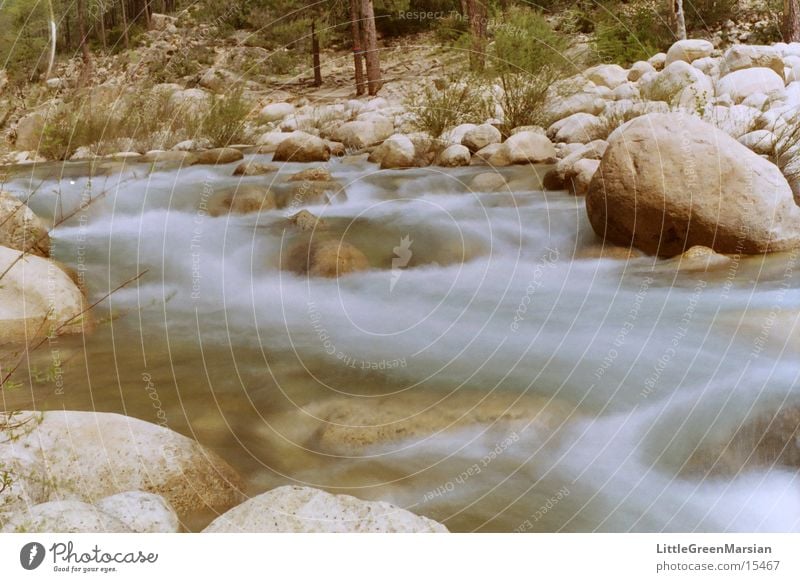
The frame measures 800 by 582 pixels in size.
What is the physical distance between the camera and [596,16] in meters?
3.31

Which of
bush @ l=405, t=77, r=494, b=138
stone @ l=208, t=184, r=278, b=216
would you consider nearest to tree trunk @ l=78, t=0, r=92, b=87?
stone @ l=208, t=184, r=278, b=216

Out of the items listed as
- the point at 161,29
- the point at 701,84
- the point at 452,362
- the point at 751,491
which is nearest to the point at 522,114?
the point at 701,84

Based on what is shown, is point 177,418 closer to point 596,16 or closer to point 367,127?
point 367,127

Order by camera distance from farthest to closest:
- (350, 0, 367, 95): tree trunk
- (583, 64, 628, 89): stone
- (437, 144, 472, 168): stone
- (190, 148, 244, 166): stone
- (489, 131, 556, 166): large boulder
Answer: (489, 131, 556, 166): large boulder < (583, 64, 628, 89): stone < (437, 144, 472, 168): stone < (190, 148, 244, 166): stone < (350, 0, 367, 95): tree trunk

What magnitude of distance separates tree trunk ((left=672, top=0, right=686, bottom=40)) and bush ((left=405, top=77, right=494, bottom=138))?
85cm

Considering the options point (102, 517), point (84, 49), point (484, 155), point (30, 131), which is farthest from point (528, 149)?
point (102, 517)

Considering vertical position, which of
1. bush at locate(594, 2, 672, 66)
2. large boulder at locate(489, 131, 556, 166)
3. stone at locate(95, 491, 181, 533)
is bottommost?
stone at locate(95, 491, 181, 533)

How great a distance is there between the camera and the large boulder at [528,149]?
12.2ft

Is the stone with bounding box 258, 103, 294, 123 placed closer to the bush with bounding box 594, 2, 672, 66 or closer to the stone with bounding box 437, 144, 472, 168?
the stone with bounding box 437, 144, 472, 168

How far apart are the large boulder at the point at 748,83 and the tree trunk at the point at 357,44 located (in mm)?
1681

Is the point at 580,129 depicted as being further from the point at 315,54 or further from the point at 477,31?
the point at 315,54

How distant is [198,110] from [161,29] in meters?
0.35

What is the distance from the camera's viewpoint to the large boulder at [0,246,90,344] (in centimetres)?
266

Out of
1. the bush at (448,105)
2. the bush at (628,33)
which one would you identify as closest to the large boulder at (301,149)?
the bush at (448,105)
